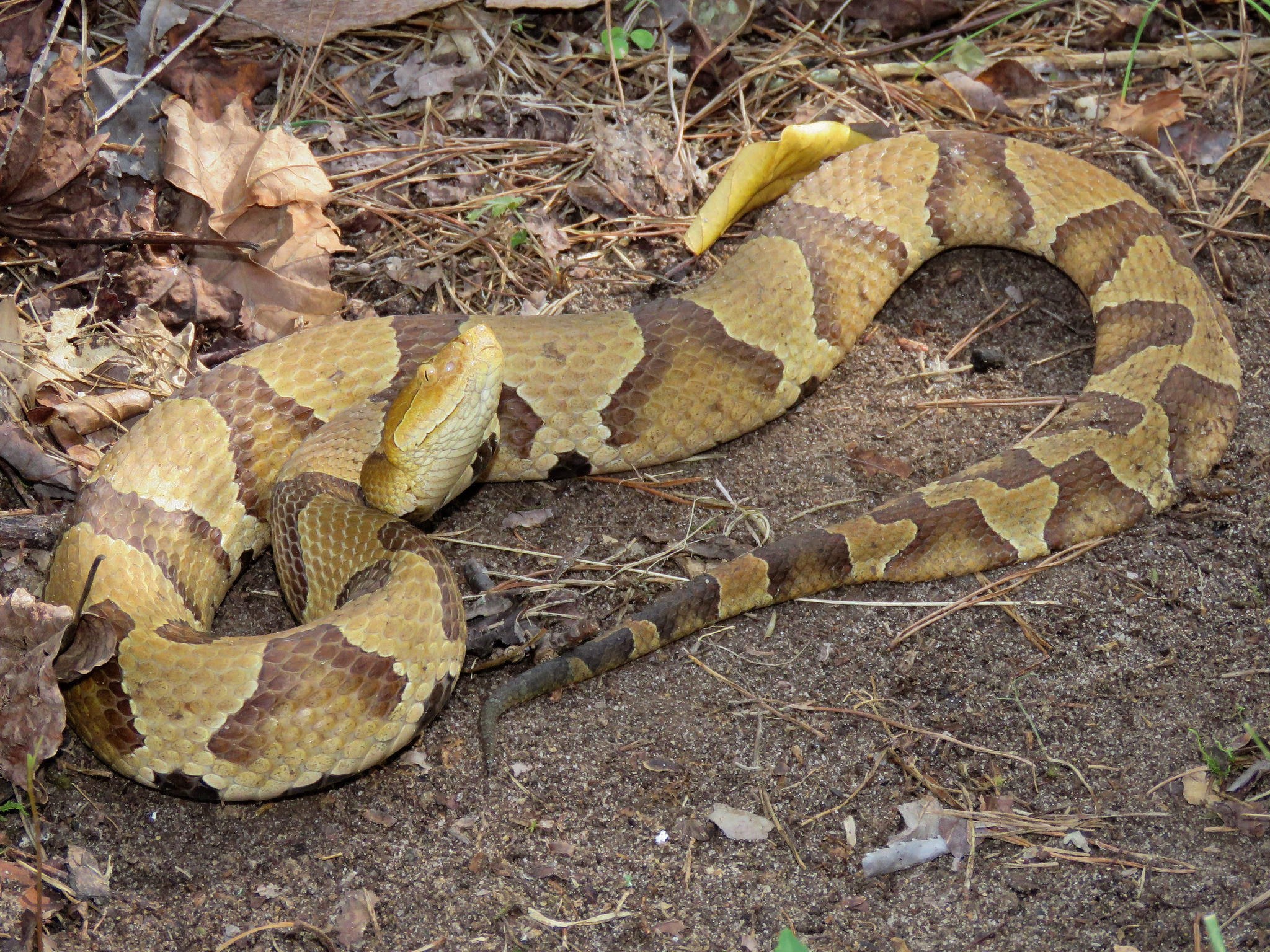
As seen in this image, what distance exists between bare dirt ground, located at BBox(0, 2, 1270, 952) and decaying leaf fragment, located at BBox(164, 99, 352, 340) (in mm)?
1094

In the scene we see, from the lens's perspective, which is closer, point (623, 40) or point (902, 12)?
point (623, 40)

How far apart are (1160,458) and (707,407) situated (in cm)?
160

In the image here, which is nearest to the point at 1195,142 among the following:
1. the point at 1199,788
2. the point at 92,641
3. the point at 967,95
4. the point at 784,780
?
the point at 967,95

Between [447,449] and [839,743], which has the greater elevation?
[447,449]

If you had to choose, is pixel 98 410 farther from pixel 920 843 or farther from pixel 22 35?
pixel 920 843

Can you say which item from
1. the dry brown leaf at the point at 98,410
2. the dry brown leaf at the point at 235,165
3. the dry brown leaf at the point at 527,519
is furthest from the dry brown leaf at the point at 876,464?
the dry brown leaf at the point at 98,410

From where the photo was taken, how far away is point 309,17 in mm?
4773

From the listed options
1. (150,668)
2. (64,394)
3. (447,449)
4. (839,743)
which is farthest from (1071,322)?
(64,394)

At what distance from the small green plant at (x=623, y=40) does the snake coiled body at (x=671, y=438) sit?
1158 mm

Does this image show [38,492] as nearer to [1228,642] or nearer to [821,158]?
[821,158]

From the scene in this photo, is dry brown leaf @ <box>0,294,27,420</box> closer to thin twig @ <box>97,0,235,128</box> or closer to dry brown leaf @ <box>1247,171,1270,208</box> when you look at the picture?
thin twig @ <box>97,0,235,128</box>

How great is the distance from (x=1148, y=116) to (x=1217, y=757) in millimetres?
3143

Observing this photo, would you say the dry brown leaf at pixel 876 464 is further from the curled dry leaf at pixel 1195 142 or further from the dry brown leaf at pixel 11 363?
the dry brown leaf at pixel 11 363

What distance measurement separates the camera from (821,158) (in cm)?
460
